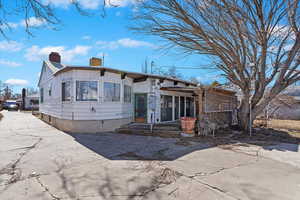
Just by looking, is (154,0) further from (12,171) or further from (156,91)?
(12,171)

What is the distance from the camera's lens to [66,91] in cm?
1019

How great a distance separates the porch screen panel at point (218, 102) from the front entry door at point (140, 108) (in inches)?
158

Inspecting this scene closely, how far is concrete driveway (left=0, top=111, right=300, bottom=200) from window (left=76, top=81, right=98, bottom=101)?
141 inches

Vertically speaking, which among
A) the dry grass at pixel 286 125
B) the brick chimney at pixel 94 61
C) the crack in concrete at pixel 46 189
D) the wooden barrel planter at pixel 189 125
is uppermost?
the brick chimney at pixel 94 61

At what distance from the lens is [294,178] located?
3.90 metres

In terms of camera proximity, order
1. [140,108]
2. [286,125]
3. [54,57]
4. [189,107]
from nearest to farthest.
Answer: [140,108] → [286,125] → [189,107] → [54,57]

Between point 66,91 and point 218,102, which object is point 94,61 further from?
point 218,102

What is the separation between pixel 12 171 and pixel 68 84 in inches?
255

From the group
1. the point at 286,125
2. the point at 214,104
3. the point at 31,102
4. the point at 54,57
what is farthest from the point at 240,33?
the point at 31,102

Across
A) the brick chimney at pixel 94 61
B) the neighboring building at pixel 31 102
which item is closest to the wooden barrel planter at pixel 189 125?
the brick chimney at pixel 94 61

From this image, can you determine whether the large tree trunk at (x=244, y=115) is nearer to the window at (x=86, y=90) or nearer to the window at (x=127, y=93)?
the window at (x=127, y=93)

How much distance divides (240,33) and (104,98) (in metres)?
7.90

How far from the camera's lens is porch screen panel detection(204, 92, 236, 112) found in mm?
10051

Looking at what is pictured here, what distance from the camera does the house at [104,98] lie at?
952cm
